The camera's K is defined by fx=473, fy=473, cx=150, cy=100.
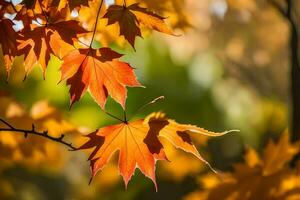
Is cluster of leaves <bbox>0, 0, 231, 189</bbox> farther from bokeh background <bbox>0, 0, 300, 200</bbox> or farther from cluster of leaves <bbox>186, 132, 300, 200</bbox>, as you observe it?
bokeh background <bbox>0, 0, 300, 200</bbox>

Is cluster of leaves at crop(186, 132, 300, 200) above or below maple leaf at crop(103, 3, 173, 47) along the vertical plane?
below

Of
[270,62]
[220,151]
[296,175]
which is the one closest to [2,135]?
[296,175]

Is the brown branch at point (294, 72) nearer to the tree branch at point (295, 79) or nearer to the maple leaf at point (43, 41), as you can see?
the tree branch at point (295, 79)

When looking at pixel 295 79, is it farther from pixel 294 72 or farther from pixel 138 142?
pixel 138 142

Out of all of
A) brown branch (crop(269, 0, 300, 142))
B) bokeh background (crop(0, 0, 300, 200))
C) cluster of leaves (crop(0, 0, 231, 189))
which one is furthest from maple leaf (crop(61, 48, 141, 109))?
bokeh background (crop(0, 0, 300, 200))

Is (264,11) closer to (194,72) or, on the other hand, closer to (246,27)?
(246,27)

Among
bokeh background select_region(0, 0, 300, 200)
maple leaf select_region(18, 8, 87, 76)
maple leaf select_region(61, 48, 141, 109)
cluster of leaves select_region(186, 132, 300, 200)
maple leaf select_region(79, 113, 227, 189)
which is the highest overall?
maple leaf select_region(18, 8, 87, 76)

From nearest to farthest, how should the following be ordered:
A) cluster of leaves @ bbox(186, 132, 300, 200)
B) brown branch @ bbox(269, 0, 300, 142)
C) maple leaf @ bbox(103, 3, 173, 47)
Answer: maple leaf @ bbox(103, 3, 173, 47)
cluster of leaves @ bbox(186, 132, 300, 200)
brown branch @ bbox(269, 0, 300, 142)

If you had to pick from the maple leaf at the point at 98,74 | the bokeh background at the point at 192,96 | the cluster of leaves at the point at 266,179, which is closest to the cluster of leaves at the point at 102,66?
the maple leaf at the point at 98,74
